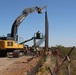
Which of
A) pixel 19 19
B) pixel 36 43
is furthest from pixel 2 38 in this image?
pixel 36 43

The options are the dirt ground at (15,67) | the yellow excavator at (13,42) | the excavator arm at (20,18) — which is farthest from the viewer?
the excavator arm at (20,18)

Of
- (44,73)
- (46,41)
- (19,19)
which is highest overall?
(19,19)

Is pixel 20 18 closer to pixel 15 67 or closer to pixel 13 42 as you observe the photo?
pixel 13 42

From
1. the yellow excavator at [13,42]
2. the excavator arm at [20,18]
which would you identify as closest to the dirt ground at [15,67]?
the yellow excavator at [13,42]

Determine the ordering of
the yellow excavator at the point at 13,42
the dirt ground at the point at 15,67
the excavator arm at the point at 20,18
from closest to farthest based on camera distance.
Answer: the dirt ground at the point at 15,67
the yellow excavator at the point at 13,42
the excavator arm at the point at 20,18

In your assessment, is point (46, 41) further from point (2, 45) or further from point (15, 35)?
point (2, 45)

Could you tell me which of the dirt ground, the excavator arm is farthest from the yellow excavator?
the dirt ground

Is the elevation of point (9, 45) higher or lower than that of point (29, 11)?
lower

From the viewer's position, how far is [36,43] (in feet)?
176

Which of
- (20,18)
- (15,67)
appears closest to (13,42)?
(20,18)

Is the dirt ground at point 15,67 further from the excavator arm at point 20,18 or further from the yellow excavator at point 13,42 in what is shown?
the excavator arm at point 20,18

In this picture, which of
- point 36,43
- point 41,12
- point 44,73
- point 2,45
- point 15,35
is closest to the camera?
point 44,73

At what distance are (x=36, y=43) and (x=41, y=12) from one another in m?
7.34

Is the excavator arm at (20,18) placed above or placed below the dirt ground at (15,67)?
above
